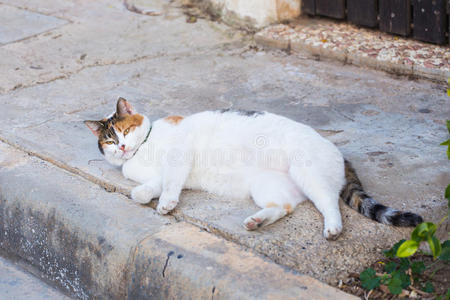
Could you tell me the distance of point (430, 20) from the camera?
4.39 m

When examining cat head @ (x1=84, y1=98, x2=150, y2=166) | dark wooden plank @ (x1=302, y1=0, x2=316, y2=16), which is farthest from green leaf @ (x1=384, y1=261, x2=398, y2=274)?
dark wooden plank @ (x1=302, y1=0, x2=316, y2=16)

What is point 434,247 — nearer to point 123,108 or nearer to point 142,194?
point 142,194

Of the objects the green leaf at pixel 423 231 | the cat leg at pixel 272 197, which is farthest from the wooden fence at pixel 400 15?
the green leaf at pixel 423 231

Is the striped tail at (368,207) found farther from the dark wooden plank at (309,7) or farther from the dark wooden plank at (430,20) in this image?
the dark wooden plank at (309,7)

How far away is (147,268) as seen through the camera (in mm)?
2422

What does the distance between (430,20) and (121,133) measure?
277 centimetres

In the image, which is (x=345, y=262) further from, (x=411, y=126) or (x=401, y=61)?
(x=401, y=61)

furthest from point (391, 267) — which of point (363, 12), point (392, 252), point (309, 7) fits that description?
point (309, 7)

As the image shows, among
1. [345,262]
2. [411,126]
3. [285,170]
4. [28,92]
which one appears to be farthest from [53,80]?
[345,262]

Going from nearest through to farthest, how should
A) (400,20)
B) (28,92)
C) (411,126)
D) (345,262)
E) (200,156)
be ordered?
(345,262) < (200,156) < (411,126) < (28,92) < (400,20)

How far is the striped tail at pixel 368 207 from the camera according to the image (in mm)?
2373

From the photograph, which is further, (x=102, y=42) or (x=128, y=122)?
(x=102, y=42)

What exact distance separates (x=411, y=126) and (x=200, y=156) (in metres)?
1.40

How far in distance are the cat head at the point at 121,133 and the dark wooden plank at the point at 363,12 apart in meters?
2.60
